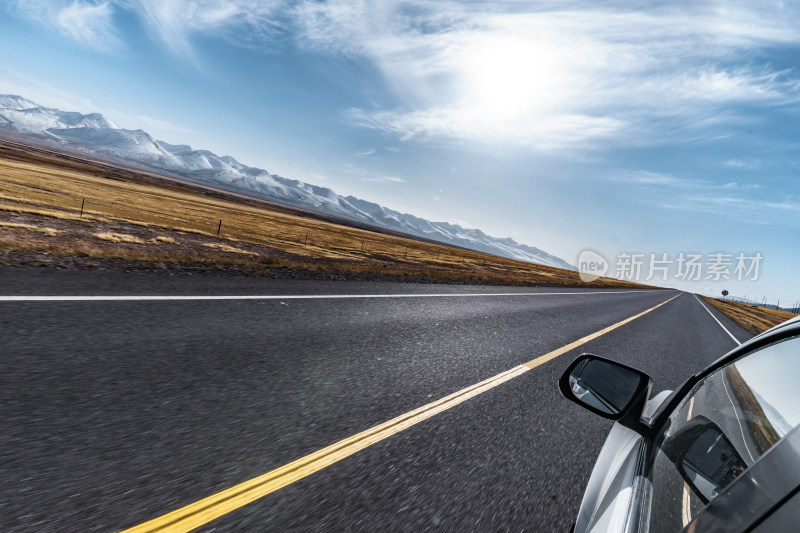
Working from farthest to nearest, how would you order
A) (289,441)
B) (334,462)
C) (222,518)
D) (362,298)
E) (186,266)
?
(186,266)
(362,298)
(289,441)
(334,462)
(222,518)

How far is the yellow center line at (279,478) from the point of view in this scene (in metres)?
1.62

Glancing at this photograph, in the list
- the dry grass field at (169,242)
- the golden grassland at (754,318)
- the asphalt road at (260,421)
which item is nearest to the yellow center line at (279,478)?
the asphalt road at (260,421)

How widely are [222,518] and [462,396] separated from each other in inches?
94.2

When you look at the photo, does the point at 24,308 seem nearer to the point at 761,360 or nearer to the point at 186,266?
the point at 186,266

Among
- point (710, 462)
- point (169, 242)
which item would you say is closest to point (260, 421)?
point (710, 462)

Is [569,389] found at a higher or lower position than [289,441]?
higher

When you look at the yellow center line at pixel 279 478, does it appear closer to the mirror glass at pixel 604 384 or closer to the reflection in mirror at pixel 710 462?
the mirror glass at pixel 604 384

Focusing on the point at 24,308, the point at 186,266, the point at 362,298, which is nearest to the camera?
the point at 24,308

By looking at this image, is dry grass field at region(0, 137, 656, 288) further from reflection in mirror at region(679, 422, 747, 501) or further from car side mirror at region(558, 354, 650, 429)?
reflection in mirror at region(679, 422, 747, 501)

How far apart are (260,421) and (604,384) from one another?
2.24 m

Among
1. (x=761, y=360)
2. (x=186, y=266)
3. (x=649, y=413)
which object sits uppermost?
(x=761, y=360)

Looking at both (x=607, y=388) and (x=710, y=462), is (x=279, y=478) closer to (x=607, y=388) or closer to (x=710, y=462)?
(x=607, y=388)

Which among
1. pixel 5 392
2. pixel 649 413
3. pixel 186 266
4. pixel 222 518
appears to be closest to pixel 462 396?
pixel 649 413

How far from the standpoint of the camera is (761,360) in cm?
127
